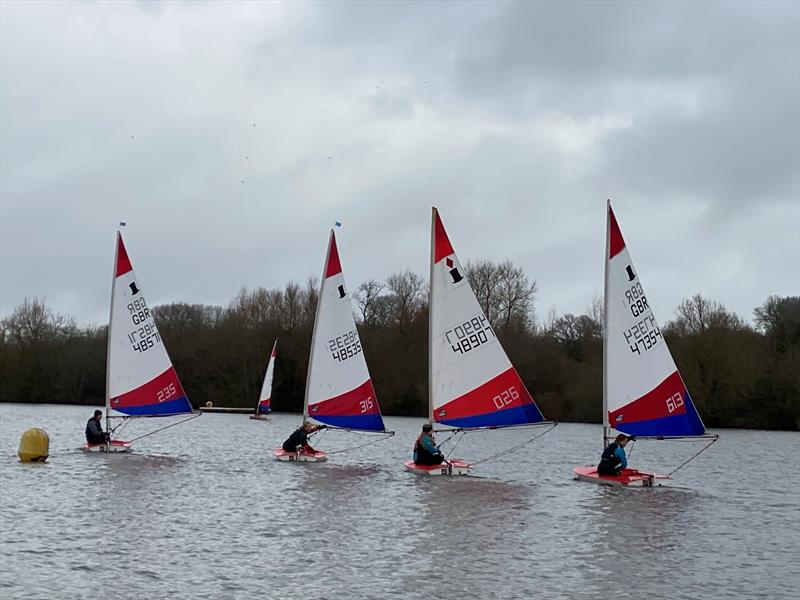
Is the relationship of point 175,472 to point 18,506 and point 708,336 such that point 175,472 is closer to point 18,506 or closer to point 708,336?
point 18,506

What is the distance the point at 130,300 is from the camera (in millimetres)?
27734

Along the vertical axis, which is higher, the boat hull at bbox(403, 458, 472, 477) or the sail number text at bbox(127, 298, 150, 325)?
the sail number text at bbox(127, 298, 150, 325)

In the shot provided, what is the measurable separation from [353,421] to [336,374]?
124cm

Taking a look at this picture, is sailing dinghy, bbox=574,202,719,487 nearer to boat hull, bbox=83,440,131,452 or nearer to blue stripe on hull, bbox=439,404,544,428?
blue stripe on hull, bbox=439,404,544,428

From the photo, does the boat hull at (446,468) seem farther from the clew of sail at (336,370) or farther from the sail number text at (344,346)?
the sail number text at (344,346)

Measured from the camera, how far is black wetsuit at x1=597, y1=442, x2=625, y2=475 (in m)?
21.0

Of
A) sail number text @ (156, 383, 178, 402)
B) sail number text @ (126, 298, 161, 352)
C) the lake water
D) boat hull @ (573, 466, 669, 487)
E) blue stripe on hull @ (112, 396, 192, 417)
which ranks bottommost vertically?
the lake water

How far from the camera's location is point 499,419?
22797 mm

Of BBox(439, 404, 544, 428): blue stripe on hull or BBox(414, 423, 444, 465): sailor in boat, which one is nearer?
BBox(414, 423, 444, 465): sailor in boat

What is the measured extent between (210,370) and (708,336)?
34.9 metres

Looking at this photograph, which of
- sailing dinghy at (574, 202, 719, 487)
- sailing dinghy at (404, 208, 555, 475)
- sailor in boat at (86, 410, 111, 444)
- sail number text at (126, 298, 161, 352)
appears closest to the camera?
sailing dinghy at (574, 202, 719, 487)

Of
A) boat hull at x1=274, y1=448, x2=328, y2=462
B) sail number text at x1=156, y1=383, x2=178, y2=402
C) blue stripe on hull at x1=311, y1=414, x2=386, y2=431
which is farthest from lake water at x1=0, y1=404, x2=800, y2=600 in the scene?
sail number text at x1=156, y1=383, x2=178, y2=402

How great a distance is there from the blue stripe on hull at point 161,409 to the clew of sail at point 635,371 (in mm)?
11621

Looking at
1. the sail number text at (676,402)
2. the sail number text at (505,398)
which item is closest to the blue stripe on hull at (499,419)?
the sail number text at (505,398)
